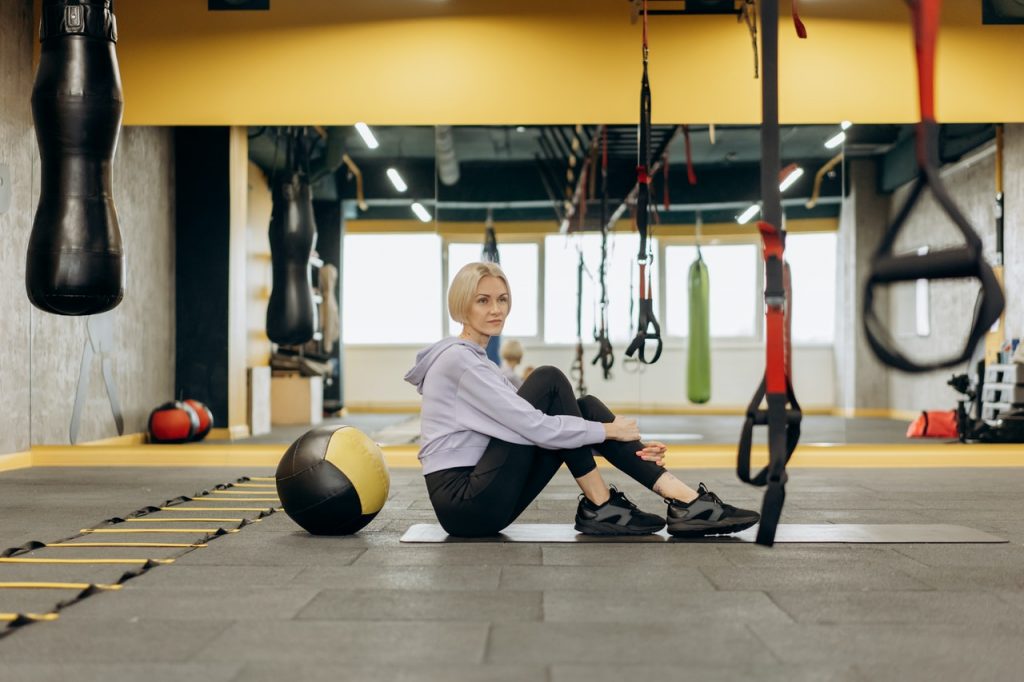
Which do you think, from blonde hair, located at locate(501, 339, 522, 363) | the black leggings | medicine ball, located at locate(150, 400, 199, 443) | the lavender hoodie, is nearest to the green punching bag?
blonde hair, located at locate(501, 339, 522, 363)

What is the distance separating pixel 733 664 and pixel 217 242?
6.93 metres

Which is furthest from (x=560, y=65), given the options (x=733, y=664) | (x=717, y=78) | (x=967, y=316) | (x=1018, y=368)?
(x=967, y=316)

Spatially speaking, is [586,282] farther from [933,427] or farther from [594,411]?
[594,411]

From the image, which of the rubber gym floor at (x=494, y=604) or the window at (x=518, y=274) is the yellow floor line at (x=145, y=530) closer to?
the rubber gym floor at (x=494, y=604)

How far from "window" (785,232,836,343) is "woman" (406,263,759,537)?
5.08 metres

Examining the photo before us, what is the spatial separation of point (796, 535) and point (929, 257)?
1.67 m

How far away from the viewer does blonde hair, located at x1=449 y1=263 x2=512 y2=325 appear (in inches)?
125

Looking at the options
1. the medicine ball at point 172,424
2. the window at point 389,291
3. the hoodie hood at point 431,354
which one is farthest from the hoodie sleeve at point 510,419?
the medicine ball at point 172,424

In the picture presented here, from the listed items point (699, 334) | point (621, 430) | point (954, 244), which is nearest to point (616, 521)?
point (621, 430)

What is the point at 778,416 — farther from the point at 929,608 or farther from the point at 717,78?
the point at 717,78

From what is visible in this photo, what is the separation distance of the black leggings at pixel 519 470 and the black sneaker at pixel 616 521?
0.21 meters

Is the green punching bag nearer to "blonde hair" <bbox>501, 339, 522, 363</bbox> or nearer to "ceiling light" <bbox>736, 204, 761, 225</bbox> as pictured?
"ceiling light" <bbox>736, 204, 761, 225</bbox>

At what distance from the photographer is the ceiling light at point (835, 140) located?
7.27m

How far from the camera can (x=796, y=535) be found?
11.2 feet
